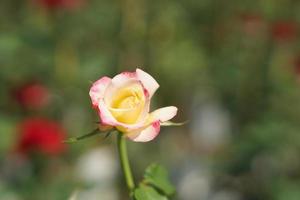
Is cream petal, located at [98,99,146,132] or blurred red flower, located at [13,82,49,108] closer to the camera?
cream petal, located at [98,99,146,132]

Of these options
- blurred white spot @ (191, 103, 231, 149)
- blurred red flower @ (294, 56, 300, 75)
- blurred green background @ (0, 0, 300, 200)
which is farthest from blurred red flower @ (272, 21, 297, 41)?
blurred white spot @ (191, 103, 231, 149)

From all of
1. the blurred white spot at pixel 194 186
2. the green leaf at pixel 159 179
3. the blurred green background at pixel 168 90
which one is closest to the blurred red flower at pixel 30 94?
the blurred green background at pixel 168 90

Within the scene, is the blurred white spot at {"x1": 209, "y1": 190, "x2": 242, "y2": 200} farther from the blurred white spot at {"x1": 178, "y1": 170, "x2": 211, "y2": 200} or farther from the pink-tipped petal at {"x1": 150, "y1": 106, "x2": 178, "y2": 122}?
the pink-tipped petal at {"x1": 150, "y1": 106, "x2": 178, "y2": 122}

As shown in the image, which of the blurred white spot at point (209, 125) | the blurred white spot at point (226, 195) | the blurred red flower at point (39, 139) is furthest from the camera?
the blurred white spot at point (209, 125)

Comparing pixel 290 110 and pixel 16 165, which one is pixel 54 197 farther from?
pixel 290 110

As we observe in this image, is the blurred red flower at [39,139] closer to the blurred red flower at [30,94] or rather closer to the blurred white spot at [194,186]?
the blurred red flower at [30,94]

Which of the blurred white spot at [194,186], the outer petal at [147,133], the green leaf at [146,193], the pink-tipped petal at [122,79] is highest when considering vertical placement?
the pink-tipped petal at [122,79]
